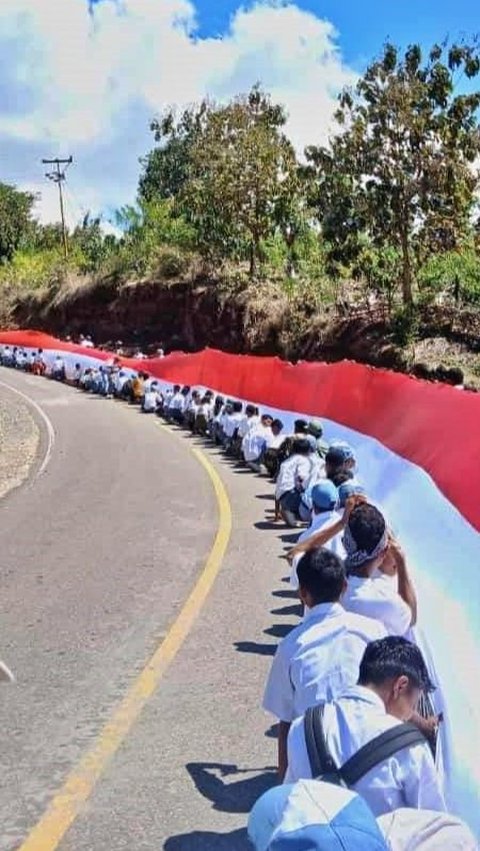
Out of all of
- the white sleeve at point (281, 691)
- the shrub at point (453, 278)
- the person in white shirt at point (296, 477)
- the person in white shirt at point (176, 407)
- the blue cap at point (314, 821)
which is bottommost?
the person in white shirt at point (176, 407)

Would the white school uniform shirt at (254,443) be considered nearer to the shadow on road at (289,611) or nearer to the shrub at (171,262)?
the shadow on road at (289,611)

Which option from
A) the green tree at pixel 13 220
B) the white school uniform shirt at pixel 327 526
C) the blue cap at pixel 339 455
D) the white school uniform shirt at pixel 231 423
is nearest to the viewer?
the white school uniform shirt at pixel 327 526

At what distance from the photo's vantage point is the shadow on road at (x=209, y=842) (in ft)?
15.2

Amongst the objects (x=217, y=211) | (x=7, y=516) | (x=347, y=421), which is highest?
(x=217, y=211)

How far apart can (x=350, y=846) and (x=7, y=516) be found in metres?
11.8

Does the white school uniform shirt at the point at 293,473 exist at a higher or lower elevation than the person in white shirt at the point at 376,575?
lower

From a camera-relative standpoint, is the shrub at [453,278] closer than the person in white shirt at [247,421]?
No

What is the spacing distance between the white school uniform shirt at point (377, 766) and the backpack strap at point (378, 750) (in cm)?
1

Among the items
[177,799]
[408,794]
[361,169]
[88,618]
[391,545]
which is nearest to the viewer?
[408,794]

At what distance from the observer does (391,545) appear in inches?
227

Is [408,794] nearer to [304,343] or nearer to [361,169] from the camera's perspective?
[361,169]

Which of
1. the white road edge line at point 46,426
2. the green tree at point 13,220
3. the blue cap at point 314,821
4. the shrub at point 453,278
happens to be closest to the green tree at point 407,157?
the shrub at point 453,278

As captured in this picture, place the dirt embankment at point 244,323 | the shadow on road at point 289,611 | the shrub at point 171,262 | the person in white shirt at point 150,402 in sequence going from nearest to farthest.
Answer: the shadow on road at point 289,611
the person in white shirt at point 150,402
the dirt embankment at point 244,323
the shrub at point 171,262

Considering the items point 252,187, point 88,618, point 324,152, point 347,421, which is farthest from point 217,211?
point 88,618
